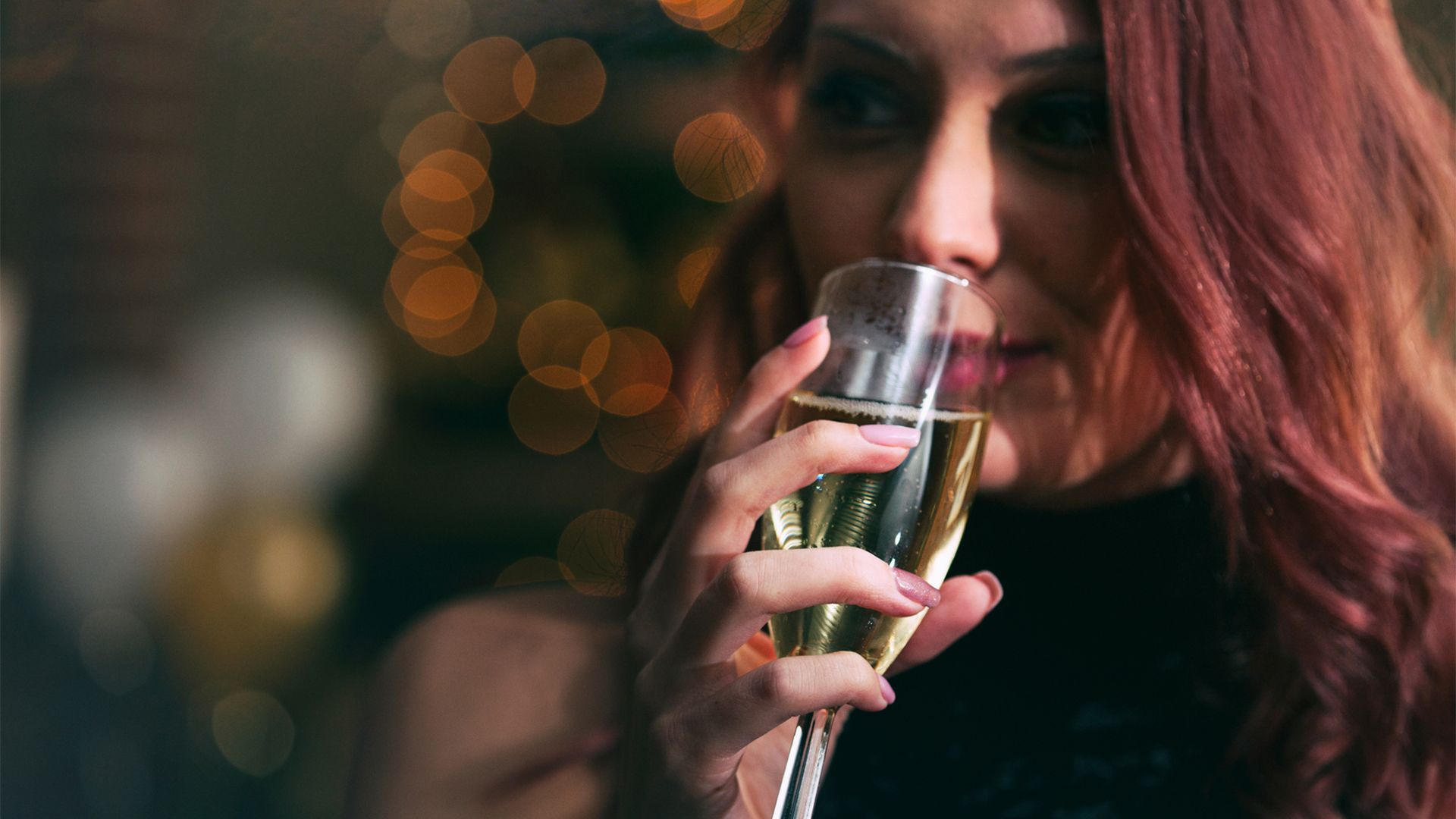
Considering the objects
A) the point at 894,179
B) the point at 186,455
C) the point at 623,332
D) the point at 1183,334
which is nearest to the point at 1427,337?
the point at 1183,334

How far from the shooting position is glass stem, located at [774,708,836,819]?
31 cm

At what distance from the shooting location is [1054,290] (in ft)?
1.40

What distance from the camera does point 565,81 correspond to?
0.50 m

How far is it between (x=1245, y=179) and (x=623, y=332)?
1.04 feet

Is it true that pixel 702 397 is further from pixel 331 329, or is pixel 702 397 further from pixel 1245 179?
pixel 331 329

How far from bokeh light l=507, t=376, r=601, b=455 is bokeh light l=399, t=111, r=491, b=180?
0.14m

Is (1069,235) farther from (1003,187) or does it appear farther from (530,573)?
(530,573)

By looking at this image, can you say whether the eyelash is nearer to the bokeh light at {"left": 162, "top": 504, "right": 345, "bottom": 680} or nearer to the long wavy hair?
the long wavy hair

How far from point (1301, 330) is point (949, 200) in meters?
0.17

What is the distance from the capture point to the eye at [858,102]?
16.4 inches

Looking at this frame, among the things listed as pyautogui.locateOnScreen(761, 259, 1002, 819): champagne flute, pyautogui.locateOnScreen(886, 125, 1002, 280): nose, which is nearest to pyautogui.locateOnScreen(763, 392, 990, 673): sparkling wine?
pyautogui.locateOnScreen(761, 259, 1002, 819): champagne flute

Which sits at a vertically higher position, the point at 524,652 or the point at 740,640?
the point at 740,640

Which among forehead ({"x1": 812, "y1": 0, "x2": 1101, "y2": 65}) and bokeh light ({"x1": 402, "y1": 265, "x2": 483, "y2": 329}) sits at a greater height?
forehead ({"x1": 812, "y1": 0, "x2": 1101, "y2": 65})

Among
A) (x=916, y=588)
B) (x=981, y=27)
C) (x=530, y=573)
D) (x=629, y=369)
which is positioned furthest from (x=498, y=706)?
(x=981, y=27)
